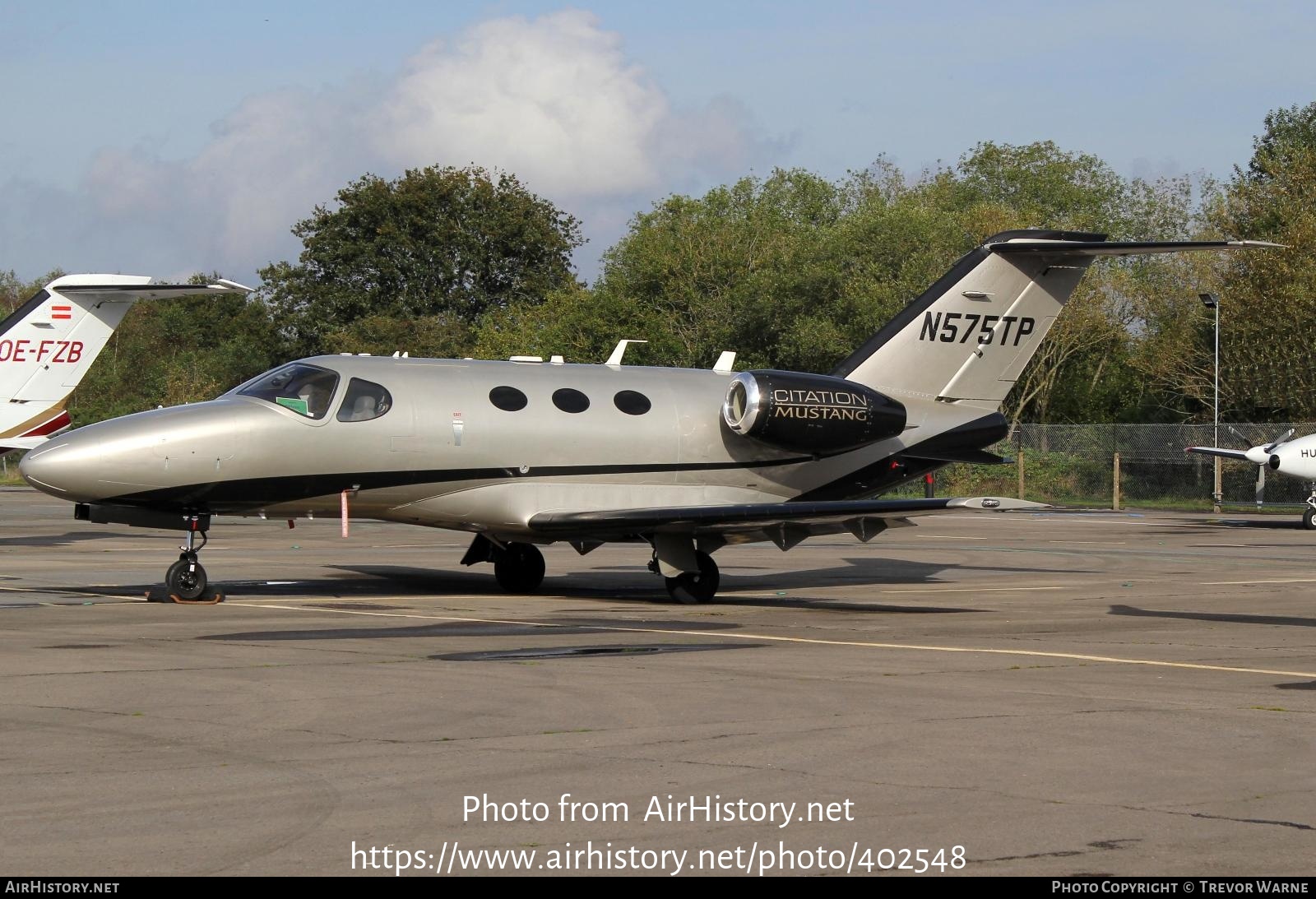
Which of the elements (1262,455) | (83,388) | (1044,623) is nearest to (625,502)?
(1044,623)

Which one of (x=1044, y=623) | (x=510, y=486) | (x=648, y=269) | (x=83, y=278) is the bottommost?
(x=1044, y=623)

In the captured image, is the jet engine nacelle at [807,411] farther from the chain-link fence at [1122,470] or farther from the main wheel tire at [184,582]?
the chain-link fence at [1122,470]

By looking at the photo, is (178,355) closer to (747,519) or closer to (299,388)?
(299,388)

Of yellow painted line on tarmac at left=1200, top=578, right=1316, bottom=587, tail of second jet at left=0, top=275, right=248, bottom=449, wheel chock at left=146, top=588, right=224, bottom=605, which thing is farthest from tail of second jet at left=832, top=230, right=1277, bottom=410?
tail of second jet at left=0, top=275, right=248, bottom=449

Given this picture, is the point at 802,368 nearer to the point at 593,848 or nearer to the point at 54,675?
the point at 54,675

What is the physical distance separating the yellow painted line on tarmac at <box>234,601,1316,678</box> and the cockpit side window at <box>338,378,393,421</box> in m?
2.30

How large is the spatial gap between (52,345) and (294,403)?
10643mm

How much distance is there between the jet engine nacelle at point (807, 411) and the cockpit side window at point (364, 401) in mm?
4439

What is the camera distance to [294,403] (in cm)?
1711

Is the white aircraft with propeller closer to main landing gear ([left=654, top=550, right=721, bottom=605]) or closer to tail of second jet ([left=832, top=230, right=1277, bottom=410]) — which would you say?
tail of second jet ([left=832, top=230, right=1277, bottom=410])

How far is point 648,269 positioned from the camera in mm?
69312

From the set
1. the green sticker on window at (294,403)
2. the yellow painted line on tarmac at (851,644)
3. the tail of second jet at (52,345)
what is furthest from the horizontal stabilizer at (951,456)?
the tail of second jet at (52,345)

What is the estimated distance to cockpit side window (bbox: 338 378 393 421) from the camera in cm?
1733

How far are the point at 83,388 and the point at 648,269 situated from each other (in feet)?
116
